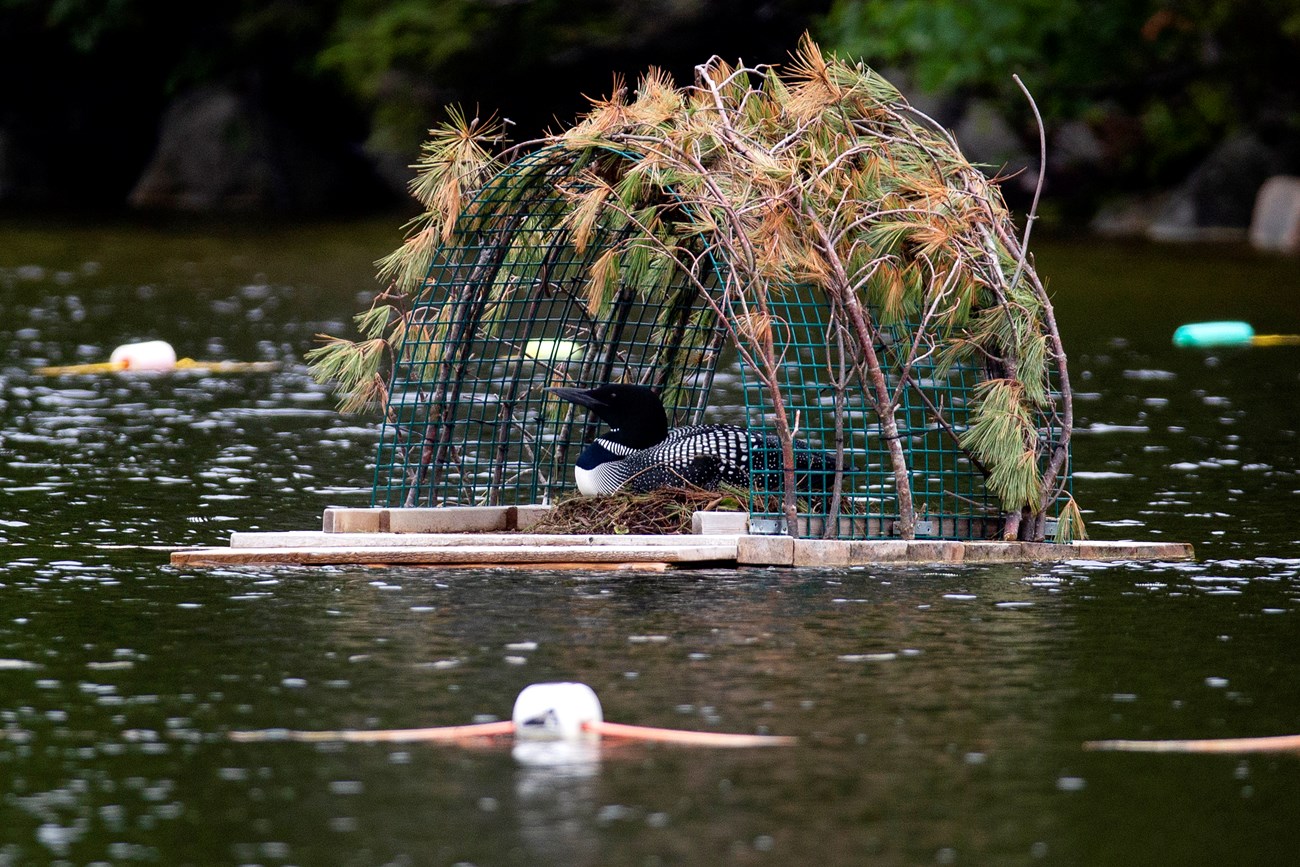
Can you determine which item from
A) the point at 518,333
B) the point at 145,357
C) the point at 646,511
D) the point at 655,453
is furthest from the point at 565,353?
the point at 145,357

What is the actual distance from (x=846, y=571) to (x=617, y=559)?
1.18 m

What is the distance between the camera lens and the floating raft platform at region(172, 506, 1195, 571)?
36.1 feet

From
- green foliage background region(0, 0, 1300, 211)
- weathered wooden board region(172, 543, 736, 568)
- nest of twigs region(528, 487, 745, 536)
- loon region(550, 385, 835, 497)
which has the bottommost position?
weathered wooden board region(172, 543, 736, 568)

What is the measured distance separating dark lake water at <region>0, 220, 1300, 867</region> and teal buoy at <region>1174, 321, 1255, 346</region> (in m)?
6.95

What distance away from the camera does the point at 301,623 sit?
9.83m

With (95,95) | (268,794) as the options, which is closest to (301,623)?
(268,794)

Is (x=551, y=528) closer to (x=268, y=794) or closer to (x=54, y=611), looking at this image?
(x=54, y=611)

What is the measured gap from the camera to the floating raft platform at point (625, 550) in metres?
11.0

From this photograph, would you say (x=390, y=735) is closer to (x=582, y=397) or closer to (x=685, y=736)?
(x=685, y=736)

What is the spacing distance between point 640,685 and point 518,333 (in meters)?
4.85

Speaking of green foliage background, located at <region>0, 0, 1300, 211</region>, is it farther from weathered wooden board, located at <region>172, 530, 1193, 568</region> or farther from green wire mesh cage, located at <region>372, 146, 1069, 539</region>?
weathered wooden board, located at <region>172, 530, 1193, 568</region>

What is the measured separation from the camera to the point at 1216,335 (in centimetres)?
2270

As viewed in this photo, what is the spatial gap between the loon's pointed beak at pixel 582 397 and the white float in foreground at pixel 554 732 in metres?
4.06

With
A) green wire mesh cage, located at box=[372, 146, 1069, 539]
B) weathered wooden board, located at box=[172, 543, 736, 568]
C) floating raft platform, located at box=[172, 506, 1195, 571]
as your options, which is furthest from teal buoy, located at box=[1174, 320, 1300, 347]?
weathered wooden board, located at box=[172, 543, 736, 568]
